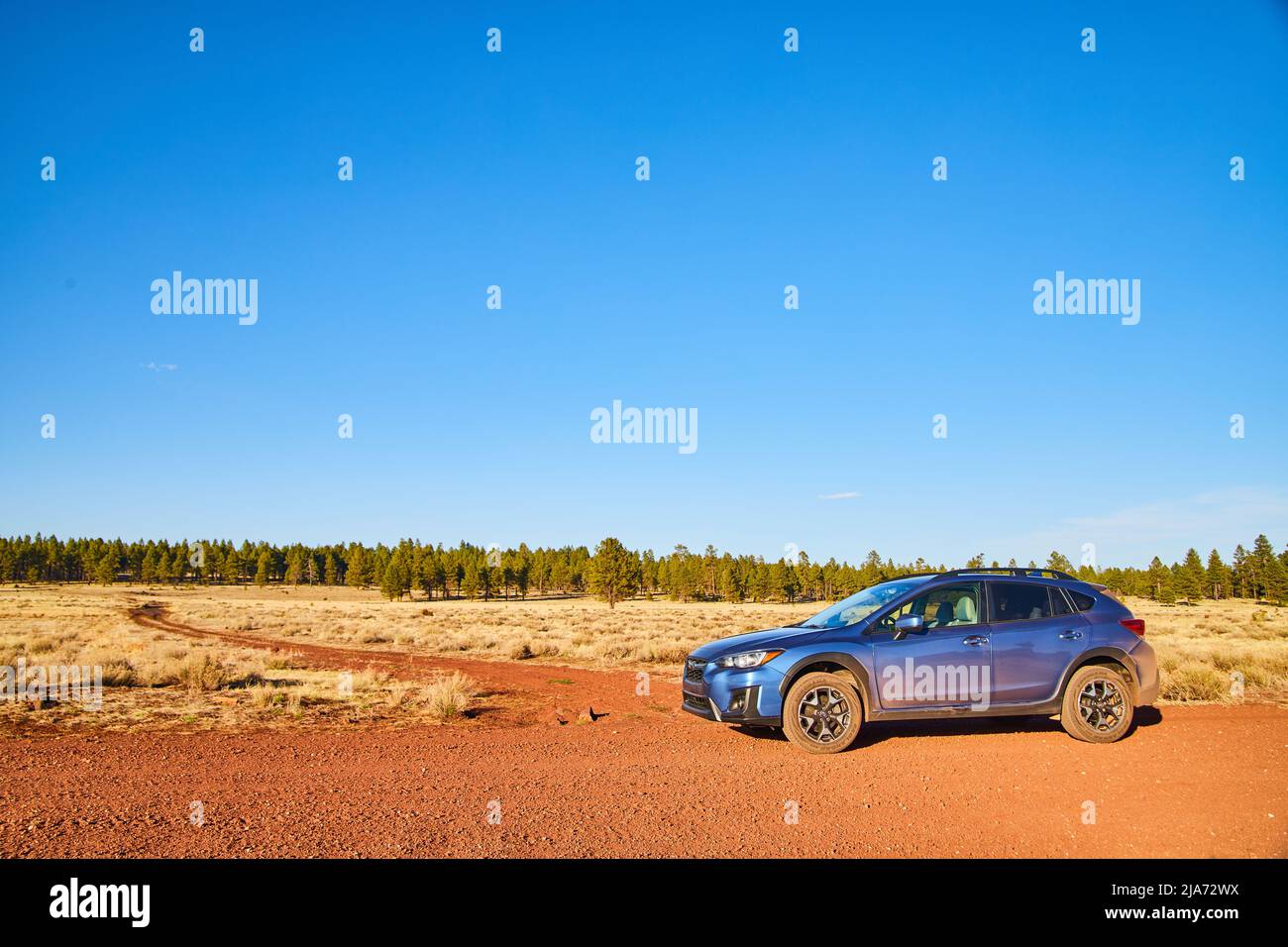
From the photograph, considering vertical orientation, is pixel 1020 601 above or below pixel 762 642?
above

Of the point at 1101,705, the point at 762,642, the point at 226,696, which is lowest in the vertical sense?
the point at 226,696

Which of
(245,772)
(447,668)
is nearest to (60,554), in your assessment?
(447,668)

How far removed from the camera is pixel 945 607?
8.88 metres

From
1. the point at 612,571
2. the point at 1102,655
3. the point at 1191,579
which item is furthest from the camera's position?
the point at 1191,579

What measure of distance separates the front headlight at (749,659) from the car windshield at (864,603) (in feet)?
3.22

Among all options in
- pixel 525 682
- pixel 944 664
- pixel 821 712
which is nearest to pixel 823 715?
pixel 821 712

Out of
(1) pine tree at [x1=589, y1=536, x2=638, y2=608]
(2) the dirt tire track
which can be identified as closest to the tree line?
(1) pine tree at [x1=589, y1=536, x2=638, y2=608]

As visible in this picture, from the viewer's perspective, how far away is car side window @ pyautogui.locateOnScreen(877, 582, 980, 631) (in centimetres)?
866

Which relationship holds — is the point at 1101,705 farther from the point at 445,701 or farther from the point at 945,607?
the point at 445,701

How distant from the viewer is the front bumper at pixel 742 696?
26.8 ft

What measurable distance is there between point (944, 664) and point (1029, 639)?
3.70 feet

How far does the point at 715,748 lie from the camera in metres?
8.46
